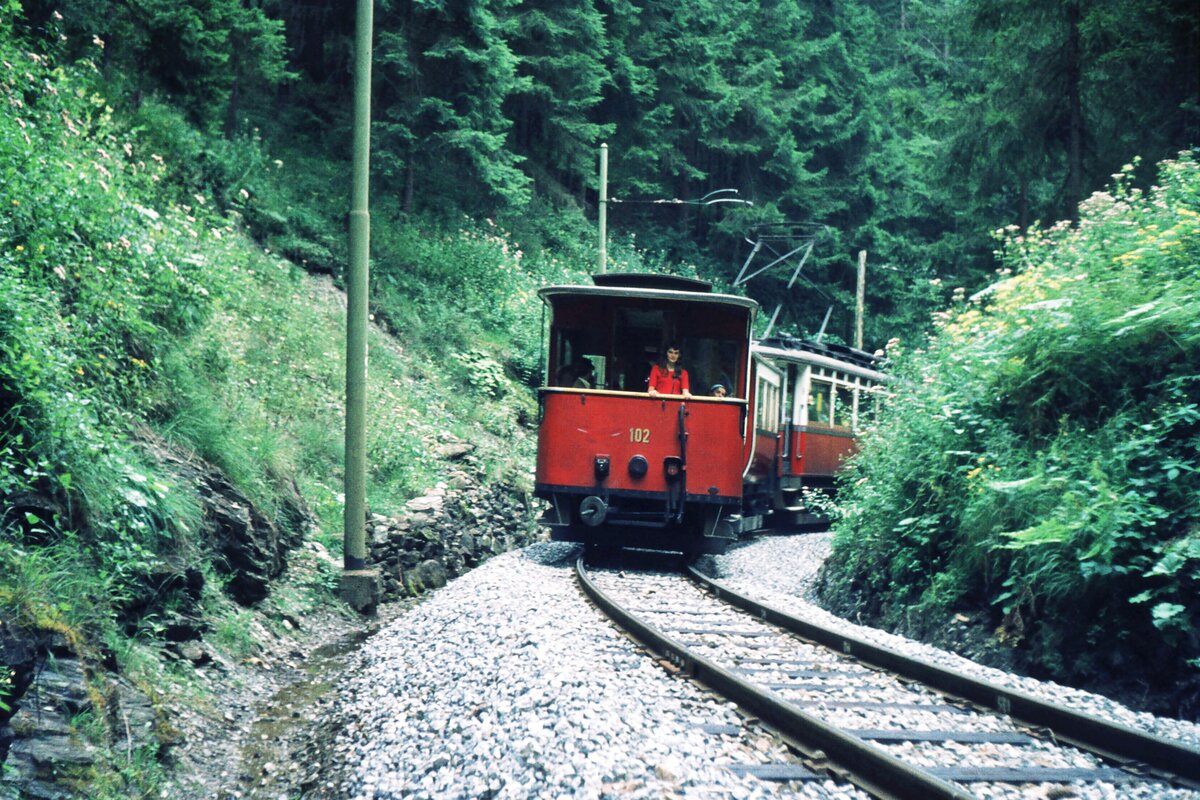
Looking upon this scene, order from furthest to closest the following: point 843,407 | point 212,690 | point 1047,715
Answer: point 843,407 < point 212,690 < point 1047,715

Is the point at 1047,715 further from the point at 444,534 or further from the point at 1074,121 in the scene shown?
the point at 1074,121

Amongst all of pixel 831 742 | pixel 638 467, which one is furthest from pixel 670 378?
pixel 831 742

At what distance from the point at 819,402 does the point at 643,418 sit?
9.19 meters

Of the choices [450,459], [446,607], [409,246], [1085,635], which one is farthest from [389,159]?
[1085,635]

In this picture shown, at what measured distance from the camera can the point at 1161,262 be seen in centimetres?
818

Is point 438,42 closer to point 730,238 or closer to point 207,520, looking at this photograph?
point 207,520

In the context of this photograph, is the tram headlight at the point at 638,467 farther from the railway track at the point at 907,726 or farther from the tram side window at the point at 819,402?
the tram side window at the point at 819,402

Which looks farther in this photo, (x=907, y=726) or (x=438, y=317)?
(x=438, y=317)

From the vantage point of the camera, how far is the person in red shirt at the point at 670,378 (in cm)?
1153

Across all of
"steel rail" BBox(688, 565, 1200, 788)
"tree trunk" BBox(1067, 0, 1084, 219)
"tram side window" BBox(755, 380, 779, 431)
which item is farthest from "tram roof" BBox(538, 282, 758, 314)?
"tree trunk" BBox(1067, 0, 1084, 219)

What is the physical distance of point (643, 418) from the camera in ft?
37.2

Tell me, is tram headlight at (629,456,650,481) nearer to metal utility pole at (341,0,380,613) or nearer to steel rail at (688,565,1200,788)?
metal utility pole at (341,0,380,613)

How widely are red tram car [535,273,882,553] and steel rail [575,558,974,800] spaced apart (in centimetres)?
480

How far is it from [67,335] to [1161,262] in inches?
322
